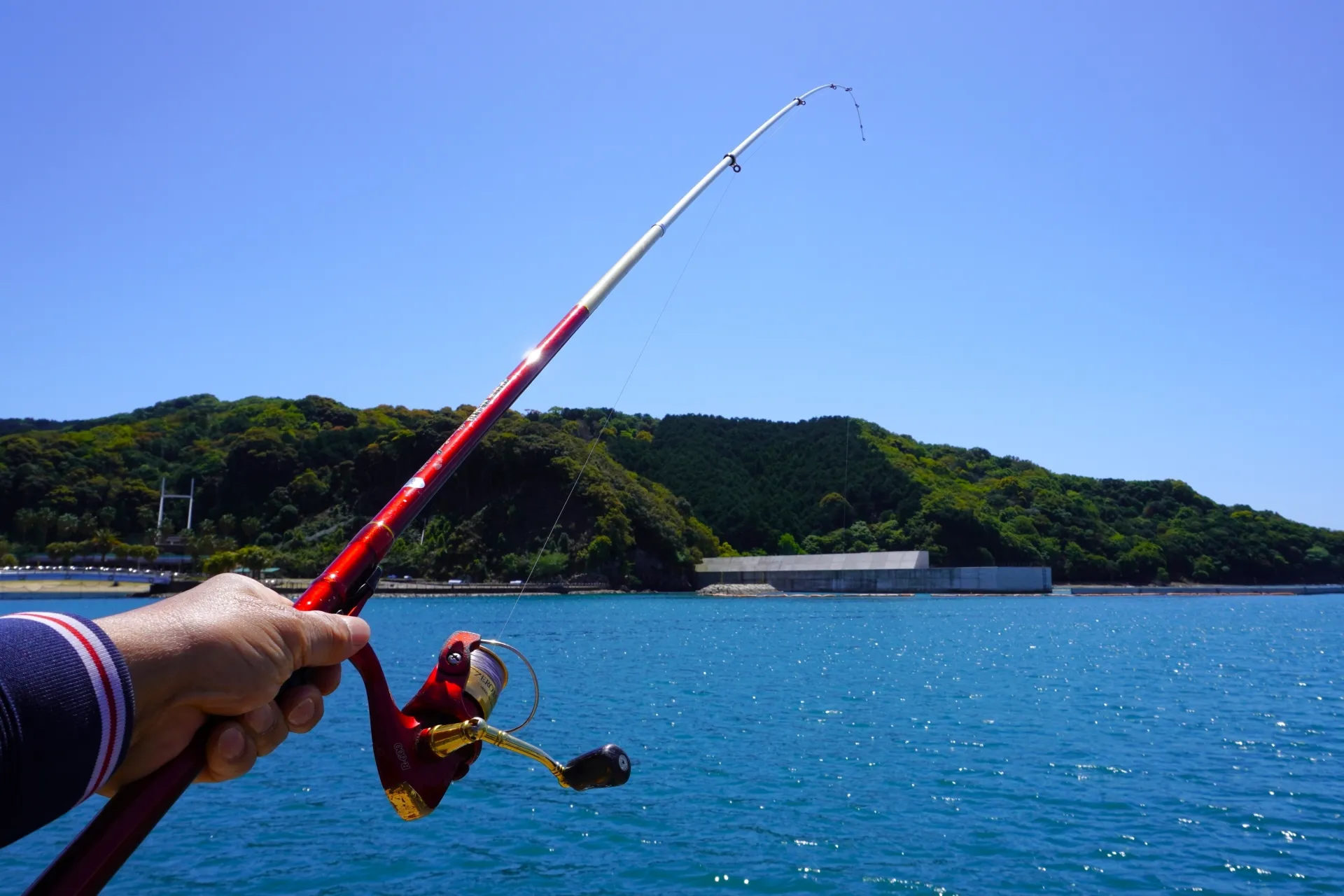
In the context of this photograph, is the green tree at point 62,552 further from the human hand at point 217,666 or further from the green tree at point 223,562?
the human hand at point 217,666

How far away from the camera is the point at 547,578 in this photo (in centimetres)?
9412

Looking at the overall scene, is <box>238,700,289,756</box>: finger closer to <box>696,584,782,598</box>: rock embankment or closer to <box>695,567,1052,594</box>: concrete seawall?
<box>696,584,782,598</box>: rock embankment

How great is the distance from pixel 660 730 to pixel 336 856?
7.54m

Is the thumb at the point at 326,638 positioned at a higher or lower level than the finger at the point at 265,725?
higher

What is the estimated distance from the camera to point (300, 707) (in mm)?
1953

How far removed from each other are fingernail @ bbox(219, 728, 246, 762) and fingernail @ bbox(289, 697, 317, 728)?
20 centimetres

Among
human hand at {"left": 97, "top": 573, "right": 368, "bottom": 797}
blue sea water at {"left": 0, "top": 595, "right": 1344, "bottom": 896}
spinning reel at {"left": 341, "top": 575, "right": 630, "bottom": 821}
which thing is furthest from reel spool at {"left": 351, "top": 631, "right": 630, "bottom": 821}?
blue sea water at {"left": 0, "top": 595, "right": 1344, "bottom": 896}

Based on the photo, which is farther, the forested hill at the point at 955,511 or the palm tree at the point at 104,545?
the forested hill at the point at 955,511

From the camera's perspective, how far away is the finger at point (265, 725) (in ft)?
5.86

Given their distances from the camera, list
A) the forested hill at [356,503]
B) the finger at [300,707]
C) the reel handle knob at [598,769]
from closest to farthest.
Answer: the finger at [300,707]
the reel handle knob at [598,769]
the forested hill at [356,503]

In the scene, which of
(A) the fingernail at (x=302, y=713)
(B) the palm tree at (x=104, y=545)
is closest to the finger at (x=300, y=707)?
(A) the fingernail at (x=302, y=713)

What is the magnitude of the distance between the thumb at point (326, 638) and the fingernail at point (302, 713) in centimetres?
8

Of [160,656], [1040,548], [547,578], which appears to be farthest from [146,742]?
[1040,548]

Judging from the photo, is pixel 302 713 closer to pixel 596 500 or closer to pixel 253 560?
pixel 253 560
